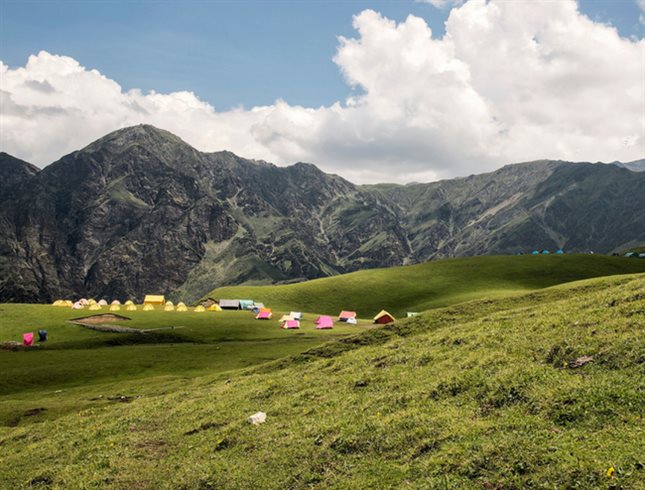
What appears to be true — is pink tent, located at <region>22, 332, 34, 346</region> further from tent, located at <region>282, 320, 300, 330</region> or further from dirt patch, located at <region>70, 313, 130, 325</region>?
tent, located at <region>282, 320, 300, 330</region>

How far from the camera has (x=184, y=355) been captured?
90.8m

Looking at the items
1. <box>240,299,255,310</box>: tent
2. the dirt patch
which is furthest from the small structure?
the dirt patch

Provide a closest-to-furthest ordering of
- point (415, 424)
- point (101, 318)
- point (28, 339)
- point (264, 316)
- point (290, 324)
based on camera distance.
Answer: point (415, 424) → point (28, 339) → point (290, 324) → point (101, 318) → point (264, 316)

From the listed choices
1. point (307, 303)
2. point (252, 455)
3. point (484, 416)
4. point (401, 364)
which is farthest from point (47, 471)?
point (307, 303)

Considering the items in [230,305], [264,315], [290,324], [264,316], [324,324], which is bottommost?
[324,324]

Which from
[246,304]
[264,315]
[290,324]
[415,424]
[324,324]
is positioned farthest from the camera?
[246,304]

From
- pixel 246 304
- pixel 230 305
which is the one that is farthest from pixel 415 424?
pixel 230 305

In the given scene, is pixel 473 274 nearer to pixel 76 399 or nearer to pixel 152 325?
pixel 152 325

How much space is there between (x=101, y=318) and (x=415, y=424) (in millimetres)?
123481

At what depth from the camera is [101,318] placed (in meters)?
128

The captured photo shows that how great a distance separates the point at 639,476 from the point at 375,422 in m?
12.4

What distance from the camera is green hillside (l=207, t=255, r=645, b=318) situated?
551 feet

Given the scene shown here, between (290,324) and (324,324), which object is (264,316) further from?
(324,324)

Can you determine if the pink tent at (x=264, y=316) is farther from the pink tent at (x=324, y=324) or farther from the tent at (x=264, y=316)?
the pink tent at (x=324, y=324)
